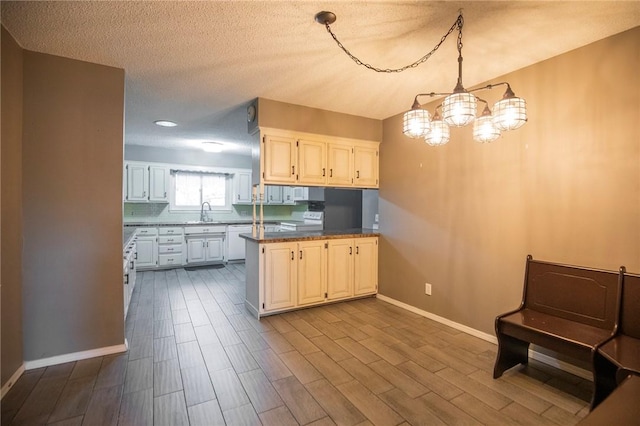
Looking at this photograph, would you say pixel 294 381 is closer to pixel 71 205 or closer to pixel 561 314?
pixel 561 314

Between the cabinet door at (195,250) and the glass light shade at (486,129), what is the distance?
5.52 m

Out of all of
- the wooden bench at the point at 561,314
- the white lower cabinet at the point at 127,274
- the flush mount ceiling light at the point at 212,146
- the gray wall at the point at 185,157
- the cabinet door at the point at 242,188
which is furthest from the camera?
the cabinet door at the point at 242,188

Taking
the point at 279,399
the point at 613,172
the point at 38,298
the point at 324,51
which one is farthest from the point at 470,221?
the point at 38,298

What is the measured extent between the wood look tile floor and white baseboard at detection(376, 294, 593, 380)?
62 millimetres

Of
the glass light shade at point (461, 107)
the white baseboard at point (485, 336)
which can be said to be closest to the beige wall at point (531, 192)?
the white baseboard at point (485, 336)

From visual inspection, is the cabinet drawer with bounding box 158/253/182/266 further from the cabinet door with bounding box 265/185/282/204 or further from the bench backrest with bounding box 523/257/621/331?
the bench backrest with bounding box 523/257/621/331

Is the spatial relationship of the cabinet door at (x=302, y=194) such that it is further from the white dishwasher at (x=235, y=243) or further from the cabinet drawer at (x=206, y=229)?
the cabinet drawer at (x=206, y=229)

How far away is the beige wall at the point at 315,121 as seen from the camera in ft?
11.3

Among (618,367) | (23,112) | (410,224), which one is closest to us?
(618,367)

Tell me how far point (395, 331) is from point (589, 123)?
7.86ft

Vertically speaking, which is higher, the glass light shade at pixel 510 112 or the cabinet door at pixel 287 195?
the glass light shade at pixel 510 112

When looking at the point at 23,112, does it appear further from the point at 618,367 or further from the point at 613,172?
the point at 613,172

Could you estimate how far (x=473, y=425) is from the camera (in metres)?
1.76

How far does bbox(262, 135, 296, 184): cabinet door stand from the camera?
3.45 m
